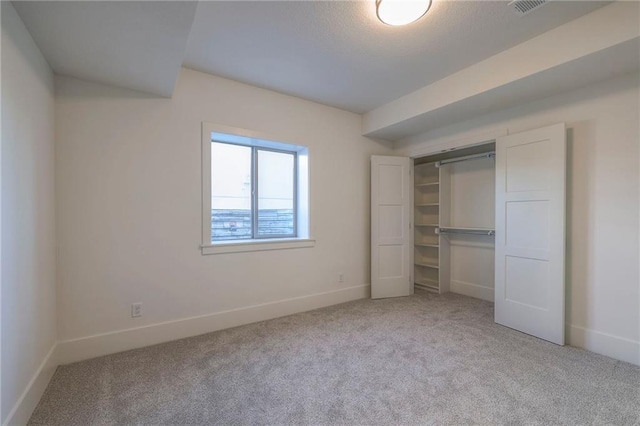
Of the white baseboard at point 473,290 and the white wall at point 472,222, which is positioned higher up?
the white wall at point 472,222

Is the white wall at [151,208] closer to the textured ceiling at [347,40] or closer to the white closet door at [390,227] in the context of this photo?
the textured ceiling at [347,40]

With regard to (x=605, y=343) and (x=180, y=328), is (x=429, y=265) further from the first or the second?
(x=180, y=328)

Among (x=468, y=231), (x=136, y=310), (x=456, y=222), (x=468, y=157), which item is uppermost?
(x=468, y=157)

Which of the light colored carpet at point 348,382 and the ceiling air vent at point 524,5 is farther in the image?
the ceiling air vent at point 524,5

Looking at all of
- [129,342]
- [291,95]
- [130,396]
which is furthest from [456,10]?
[129,342]

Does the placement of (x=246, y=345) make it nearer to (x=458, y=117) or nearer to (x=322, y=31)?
(x=322, y=31)

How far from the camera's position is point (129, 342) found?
251 centimetres

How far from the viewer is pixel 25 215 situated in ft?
5.69

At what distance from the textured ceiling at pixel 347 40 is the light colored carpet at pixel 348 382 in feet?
8.69

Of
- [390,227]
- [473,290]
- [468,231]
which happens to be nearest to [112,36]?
[390,227]

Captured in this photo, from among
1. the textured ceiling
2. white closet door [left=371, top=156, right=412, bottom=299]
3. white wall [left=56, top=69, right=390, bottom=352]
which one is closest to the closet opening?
white closet door [left=371, top=156, right=412, bottom=299]

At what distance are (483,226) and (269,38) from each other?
369cm

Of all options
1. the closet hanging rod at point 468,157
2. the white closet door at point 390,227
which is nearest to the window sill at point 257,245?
the white closet door at point 390,227

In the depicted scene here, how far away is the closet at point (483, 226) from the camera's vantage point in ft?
→ 8.70
